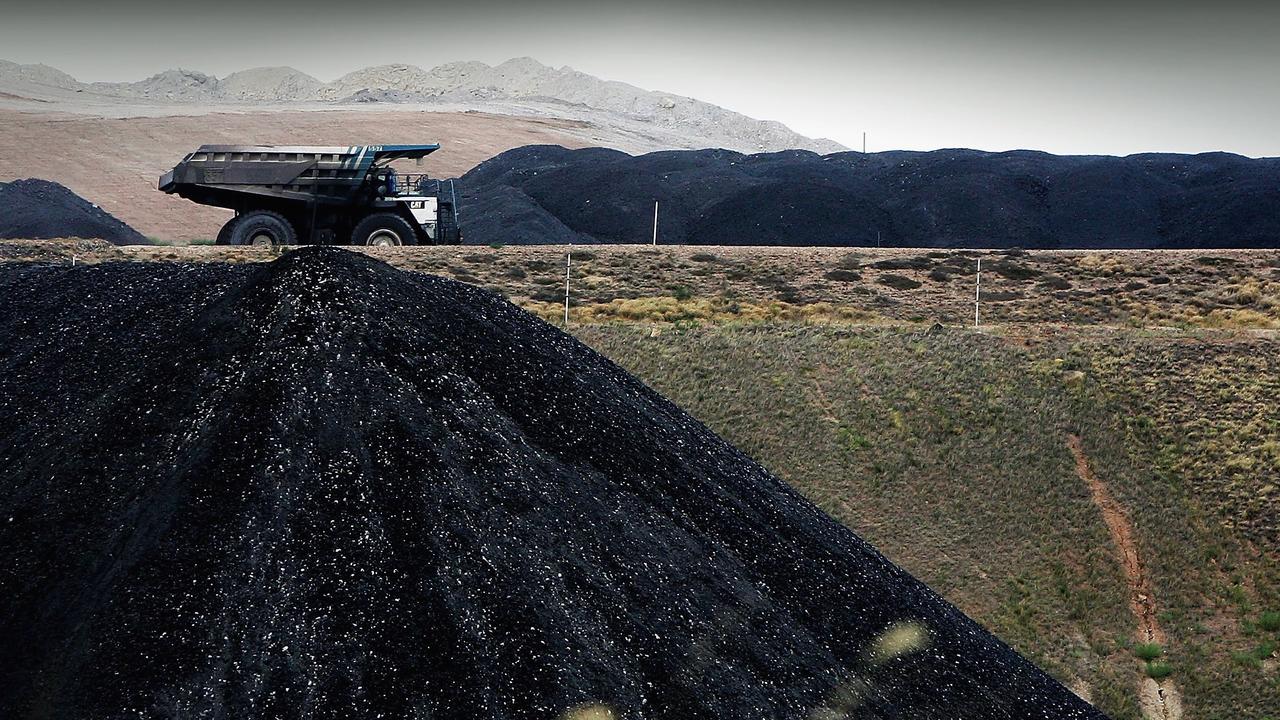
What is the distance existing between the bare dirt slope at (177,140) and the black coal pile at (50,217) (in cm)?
407

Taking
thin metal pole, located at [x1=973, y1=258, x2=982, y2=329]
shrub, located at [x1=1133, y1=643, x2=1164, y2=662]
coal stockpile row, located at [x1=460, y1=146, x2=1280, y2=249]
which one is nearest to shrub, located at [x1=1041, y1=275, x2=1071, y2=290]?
thin metal pole, located at [x1=973, y1=258, x2=982, y2=329]

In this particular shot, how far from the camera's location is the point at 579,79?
14262cm

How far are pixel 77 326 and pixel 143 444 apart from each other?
10.2 feet

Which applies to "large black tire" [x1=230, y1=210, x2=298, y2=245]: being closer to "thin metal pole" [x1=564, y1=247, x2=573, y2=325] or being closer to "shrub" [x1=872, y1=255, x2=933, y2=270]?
"thin metal pole" [x1=564, y1=247, x2=573, y2=325]

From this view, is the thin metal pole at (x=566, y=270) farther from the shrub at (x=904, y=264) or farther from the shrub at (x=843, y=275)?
the shrub at (x=904, y=264)

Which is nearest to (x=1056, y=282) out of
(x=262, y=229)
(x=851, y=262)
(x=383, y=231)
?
(x=851, y=262)

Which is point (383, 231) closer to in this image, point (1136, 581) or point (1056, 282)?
point (1056, 282)

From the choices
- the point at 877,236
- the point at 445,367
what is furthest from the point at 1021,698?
the point at 877,236

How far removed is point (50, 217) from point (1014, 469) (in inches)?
1206

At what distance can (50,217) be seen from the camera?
37.2 metres

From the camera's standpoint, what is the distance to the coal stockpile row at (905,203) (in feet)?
127

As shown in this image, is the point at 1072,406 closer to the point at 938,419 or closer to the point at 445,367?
the point at 938,419

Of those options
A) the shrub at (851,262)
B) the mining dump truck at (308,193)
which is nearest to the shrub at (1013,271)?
the shrub at (851,262)

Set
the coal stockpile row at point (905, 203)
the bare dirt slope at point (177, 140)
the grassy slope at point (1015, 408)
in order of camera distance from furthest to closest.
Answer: the bare dirt slope at point (177, 140)
the coal stockpile row at point (905, 203)
the grassy slope at point (1015, 408)
